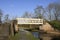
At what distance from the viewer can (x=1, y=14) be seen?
27.9m

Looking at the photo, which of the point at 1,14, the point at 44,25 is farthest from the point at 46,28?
the point at 1,14

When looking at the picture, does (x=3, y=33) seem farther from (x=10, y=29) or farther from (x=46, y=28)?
(x=46, y=28)

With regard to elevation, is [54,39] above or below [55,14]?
below

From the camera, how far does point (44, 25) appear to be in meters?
17.2

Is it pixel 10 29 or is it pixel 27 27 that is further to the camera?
pixel 27 27

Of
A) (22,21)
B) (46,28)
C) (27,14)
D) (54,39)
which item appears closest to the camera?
(54,39)

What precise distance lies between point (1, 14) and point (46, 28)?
471 inches

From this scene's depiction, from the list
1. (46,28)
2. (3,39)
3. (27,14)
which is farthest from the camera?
(27,14)

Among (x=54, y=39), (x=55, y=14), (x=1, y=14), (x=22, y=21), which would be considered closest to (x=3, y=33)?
(x=22, y=21)

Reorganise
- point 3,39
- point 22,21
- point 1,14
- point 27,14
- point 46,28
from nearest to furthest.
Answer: point 3,39 → point 22,21 → point 46,28 → point 1,14 → point 27,14

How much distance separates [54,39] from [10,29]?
12.2 ft

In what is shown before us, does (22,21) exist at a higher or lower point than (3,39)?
higher

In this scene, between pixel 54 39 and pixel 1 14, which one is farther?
pixel 1 14

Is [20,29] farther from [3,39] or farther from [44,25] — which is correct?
[3,39]
